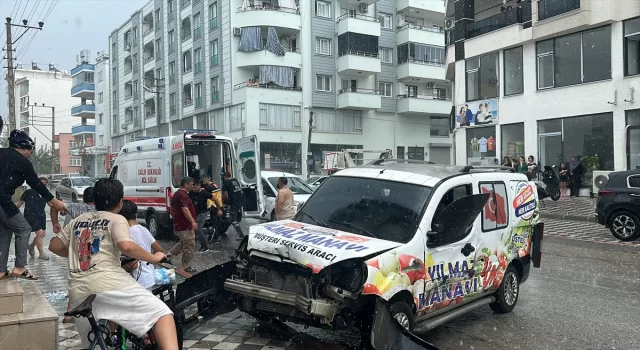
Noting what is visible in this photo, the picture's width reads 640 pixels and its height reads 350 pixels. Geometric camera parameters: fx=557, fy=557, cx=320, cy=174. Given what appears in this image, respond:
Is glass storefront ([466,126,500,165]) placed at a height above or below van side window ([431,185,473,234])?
above

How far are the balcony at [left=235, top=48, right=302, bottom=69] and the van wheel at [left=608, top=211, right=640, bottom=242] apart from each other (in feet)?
97.4

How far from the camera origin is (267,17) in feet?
127

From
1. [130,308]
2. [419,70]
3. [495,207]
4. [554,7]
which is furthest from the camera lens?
[419,70]

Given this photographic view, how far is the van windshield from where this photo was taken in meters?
5.38

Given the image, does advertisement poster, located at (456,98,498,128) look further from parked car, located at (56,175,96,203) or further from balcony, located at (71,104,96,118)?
balcony, located at (71,104,96,118)

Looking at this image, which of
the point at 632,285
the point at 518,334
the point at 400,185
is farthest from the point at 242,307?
the point at 632,285

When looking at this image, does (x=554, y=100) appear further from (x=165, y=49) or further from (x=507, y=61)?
(x=165, y=49)

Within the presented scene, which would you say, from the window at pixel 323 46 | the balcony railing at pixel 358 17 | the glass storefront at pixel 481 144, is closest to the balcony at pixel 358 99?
the window at pixel 323 46

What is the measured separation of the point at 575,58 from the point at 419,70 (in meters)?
22.3

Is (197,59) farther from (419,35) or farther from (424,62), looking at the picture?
(424,62)

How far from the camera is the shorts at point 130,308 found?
3508 mm

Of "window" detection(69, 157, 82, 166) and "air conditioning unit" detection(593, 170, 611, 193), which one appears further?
"window" detection(69, 157, 82, 166)

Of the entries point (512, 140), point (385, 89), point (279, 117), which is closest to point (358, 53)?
point (385, 89)

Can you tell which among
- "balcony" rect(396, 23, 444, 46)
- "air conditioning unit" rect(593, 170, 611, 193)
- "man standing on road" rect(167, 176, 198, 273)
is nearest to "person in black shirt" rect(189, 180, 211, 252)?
"man standing on road" rect(167, 176, 198, 273)
